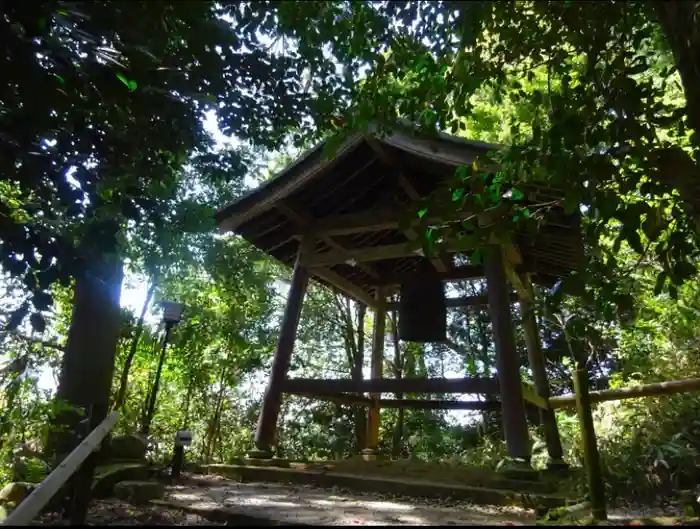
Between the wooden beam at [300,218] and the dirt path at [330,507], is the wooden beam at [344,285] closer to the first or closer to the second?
the wooden beam at [300,218]

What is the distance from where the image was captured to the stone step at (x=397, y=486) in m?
4.06

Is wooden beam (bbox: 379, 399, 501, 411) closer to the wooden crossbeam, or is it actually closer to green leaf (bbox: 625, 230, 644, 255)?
the wooden crossbeam

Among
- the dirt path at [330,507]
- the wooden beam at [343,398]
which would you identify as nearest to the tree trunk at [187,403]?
the wooden beam at [343,398]

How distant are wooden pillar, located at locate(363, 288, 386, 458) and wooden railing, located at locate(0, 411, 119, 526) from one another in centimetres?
554

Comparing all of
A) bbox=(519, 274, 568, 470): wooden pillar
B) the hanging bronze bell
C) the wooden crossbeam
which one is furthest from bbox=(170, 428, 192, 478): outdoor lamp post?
bbox=(519, 274, 568, 470): wooden pillar

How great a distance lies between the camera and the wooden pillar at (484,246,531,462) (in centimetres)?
481

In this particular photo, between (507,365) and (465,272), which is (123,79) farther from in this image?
(465,272)

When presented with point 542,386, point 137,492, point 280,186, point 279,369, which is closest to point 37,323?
point 137,492

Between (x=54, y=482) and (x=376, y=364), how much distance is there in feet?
20.7

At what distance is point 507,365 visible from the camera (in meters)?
5.13

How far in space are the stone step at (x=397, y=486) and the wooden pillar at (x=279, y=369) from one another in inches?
14.0

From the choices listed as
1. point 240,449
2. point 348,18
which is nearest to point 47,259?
point 348,18

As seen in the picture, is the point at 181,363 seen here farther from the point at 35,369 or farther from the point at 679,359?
the point at 679,359

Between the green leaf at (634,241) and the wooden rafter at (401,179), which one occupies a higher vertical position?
the wooden rafter at (401,179)
